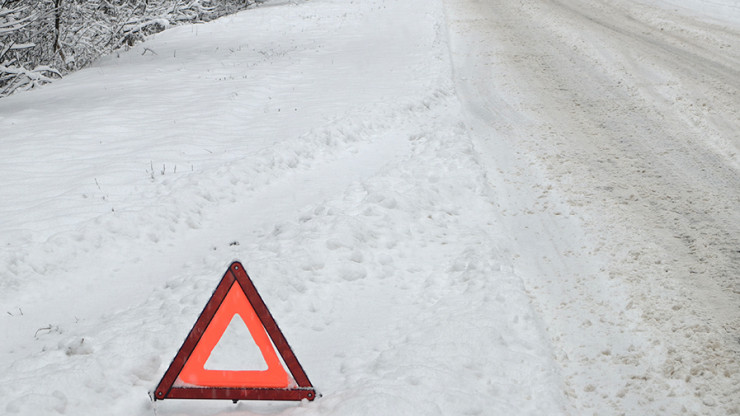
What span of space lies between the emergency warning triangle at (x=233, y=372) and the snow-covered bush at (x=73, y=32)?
9.88 meters

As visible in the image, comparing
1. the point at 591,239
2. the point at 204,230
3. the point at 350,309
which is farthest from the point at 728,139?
the point at 204,230

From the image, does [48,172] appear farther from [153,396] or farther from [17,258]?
[153,396]

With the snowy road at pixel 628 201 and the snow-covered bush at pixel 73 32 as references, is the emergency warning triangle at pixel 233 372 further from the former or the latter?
the snow-covered bush at pixel 73 32

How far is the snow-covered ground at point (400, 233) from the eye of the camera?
3996 millimetres

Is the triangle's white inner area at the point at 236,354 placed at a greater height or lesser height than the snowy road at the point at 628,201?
lesser

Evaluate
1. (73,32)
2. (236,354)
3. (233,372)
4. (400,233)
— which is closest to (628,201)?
(400,233)

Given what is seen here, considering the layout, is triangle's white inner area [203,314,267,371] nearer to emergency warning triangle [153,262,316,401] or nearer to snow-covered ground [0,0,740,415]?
snow-covered ground [0,0,740,415]

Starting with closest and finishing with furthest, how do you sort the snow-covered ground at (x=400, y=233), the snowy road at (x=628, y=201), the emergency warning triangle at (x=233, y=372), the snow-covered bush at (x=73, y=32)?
the emergency warning triangle at (x=233, y=372), the snow-covered ground at (x=400, y=233), the snowy road at (x=628, y=201), the snow-covered bush at (x=73, y=32)

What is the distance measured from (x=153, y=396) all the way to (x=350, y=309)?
185cm

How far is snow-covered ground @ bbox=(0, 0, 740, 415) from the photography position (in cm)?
400

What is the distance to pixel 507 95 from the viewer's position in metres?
11.1

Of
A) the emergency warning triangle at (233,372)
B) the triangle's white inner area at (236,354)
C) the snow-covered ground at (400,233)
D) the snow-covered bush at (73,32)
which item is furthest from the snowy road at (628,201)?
the snow-covered bush at (73,32)

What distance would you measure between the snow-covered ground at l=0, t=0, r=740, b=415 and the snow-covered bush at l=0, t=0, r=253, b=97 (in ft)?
5.54

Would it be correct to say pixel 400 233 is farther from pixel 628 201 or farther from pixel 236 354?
pixel 628 201
